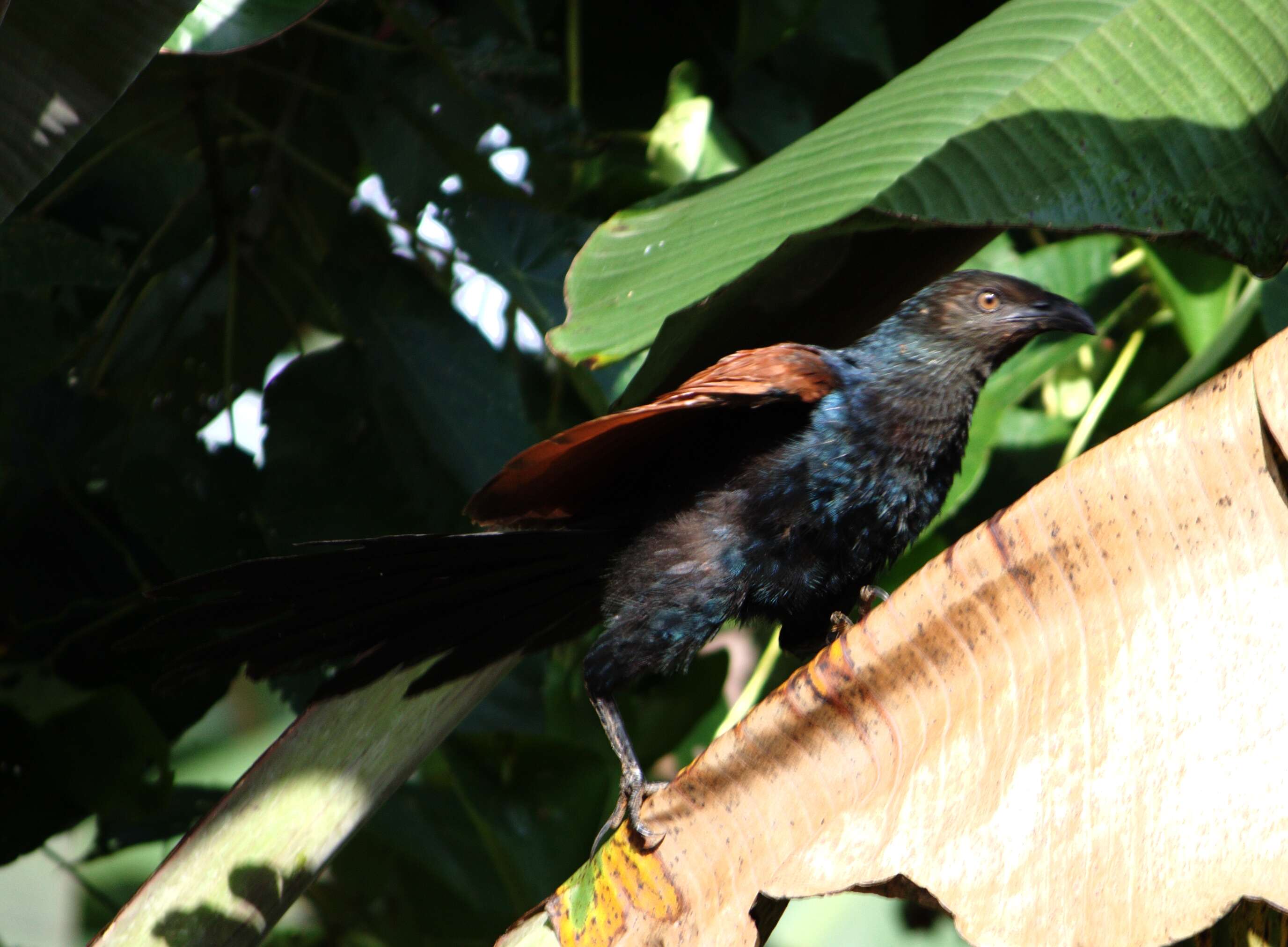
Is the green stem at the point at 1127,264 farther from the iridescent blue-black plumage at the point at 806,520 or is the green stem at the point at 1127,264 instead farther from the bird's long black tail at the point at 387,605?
the bird's long black tail at the point at 387,605

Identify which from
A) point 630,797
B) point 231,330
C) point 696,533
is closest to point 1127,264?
point 696,533

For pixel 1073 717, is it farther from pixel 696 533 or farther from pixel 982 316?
pixel 982 316

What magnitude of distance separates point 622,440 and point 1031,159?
45cm

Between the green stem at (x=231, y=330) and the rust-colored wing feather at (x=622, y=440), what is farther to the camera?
the green stem at (x=231, y=330)

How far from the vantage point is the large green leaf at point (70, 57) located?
3.60 ft

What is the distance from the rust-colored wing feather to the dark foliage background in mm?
264

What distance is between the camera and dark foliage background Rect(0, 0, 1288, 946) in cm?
176

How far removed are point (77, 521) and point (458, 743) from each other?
0.68 meters

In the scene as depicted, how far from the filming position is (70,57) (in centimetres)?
112

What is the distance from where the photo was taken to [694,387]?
117 cm

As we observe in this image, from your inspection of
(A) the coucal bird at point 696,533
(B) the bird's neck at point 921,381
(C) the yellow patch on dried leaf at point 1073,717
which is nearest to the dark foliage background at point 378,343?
(A) the coucal bird at point 696,533

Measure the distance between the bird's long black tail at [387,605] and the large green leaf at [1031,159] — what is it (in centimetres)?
33

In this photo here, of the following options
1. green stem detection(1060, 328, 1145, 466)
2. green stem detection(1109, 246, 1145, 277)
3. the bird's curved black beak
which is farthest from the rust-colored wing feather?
green stem detection(1109, 246, 1145, 277)

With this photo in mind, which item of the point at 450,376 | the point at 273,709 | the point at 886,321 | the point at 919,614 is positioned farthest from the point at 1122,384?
the point at 273,709
